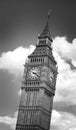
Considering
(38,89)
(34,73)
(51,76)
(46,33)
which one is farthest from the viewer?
(46,33)

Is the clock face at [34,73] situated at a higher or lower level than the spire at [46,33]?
lower

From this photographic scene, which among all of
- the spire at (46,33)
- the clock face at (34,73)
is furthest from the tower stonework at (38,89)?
the spire at (46,33)

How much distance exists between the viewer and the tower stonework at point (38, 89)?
82312 mm

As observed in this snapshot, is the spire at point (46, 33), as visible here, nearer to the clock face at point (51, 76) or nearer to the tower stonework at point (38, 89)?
the tower stonework at point (38, 89)

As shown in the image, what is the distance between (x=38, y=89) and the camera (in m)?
85.1

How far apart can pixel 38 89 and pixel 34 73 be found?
524 cm

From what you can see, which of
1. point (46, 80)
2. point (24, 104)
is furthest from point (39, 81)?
point (24, 104)

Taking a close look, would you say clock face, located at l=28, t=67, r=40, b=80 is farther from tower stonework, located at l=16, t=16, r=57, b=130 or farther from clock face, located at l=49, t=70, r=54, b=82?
clock face, located at l=49, t=70, r=54, b=82

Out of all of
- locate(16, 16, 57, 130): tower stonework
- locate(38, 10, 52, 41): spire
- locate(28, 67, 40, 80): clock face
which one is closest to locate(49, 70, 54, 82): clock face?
locate(16, 16, 57, 130): tower stonework

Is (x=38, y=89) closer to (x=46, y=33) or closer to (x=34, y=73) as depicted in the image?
(x=34, y=73)

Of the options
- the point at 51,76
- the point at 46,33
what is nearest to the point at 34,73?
the point at 51,76

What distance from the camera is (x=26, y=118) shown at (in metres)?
83.1

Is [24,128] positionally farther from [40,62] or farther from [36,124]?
[40,62]

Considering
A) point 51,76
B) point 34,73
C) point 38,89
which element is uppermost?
point 51,76
